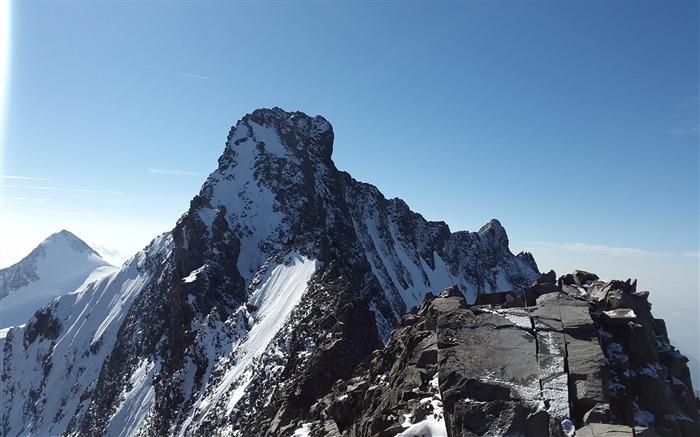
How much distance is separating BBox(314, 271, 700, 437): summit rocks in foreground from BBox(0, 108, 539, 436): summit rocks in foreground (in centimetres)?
1188

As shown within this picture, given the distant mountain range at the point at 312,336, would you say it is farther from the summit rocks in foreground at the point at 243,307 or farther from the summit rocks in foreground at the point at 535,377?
the summit rocks in foreground at the point at 243,307

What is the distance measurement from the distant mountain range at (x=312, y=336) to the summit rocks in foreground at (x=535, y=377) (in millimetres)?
76

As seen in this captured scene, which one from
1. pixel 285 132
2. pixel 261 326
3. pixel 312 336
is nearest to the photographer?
pixel 312 336

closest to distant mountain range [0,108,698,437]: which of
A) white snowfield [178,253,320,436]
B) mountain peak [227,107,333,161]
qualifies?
white snowfield [178,253,320,436]

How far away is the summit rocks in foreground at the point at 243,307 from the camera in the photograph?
3922 cm

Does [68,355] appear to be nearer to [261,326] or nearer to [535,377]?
[261,326]

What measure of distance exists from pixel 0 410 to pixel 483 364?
12602 centimetres

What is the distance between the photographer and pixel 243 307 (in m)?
54.4

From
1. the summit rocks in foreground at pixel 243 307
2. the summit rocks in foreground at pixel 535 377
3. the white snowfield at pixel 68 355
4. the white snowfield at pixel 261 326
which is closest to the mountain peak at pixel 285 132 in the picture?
the summit rocks in foreground at pixel 243 307

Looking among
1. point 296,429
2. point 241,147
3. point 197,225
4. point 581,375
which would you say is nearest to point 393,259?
point 241,147

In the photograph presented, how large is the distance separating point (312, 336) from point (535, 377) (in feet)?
85.3

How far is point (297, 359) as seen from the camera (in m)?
38.3

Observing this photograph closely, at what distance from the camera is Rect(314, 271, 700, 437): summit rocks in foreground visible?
1520cm

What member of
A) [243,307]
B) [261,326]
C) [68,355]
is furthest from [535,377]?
[68,355]
